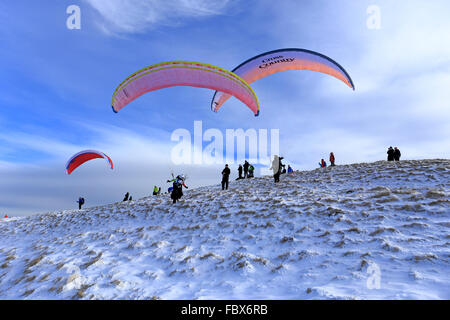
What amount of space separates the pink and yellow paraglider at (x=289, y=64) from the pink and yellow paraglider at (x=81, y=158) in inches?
565

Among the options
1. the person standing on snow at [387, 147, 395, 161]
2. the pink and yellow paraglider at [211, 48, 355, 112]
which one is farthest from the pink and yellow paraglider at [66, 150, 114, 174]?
the person standing on snow at [387, 147, 395, 161]

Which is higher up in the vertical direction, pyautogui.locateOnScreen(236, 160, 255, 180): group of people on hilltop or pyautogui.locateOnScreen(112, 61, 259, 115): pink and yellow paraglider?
pyautogui.locateOnScreen(112, 61, 259, 115): pink and yellow paraglider

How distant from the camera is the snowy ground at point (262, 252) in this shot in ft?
16.1

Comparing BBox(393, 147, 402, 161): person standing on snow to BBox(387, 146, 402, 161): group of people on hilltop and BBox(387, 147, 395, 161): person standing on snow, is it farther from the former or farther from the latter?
BBox(387, 147, 395, 161): person standing on snow

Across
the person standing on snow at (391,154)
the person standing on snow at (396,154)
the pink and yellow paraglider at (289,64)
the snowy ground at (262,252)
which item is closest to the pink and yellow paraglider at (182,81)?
the pink and yellow paraglider at (289,64)

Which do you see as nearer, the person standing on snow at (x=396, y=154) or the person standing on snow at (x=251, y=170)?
the person standing on snow at (x=396, y=154)

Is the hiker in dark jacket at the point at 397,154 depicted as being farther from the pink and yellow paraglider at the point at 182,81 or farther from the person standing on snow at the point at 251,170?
the pink and yellow paraglider at the point at 182,81

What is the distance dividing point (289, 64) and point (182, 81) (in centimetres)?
772

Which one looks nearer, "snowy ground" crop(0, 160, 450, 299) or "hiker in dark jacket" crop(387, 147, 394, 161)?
"snowy ground" crop(0, 160, 450, 299)

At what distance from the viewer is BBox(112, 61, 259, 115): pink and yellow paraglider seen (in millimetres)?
11594

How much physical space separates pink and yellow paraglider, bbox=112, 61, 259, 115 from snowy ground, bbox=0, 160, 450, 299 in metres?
5.46
